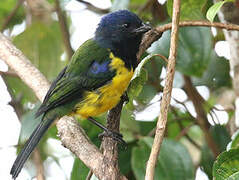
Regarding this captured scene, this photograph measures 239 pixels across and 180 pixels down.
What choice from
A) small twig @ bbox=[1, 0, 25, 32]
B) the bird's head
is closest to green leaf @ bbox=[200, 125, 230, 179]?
the bird's head

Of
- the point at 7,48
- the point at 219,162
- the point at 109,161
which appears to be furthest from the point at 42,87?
the point at 219,162

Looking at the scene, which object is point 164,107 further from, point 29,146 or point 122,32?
point 122,32

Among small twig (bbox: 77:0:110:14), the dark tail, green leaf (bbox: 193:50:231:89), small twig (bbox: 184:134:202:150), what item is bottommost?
small twig (bbox: 184:134:202:150)

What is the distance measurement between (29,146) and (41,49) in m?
1.00

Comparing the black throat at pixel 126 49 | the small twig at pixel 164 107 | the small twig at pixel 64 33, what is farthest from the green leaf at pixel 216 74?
the small twig at pixel 164 107

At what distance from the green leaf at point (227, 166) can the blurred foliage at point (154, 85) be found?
29cm

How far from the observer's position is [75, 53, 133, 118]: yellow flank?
347 cm

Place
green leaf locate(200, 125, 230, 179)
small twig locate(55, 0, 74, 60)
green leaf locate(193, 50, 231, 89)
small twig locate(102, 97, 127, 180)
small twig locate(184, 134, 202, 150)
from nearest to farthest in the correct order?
small twig locate(102, 97, 127, 180), green leaf locate(200, 125, 230, 179), green leaf locate(193, 50, 231, 89), small twig locate(184, 134, 202, 150), small twig locate(55, 0, 74, 60)

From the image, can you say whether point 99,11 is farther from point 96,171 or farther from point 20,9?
point 96,171

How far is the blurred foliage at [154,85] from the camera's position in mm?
3148

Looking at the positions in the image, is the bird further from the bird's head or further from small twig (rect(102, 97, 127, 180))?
small twig (rect(102, 97, 127, 180))

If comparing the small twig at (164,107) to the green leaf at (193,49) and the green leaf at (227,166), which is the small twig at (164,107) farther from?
the green leaf at (193,49)

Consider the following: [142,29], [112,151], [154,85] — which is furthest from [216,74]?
[112,151]

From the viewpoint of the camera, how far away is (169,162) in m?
3.16
